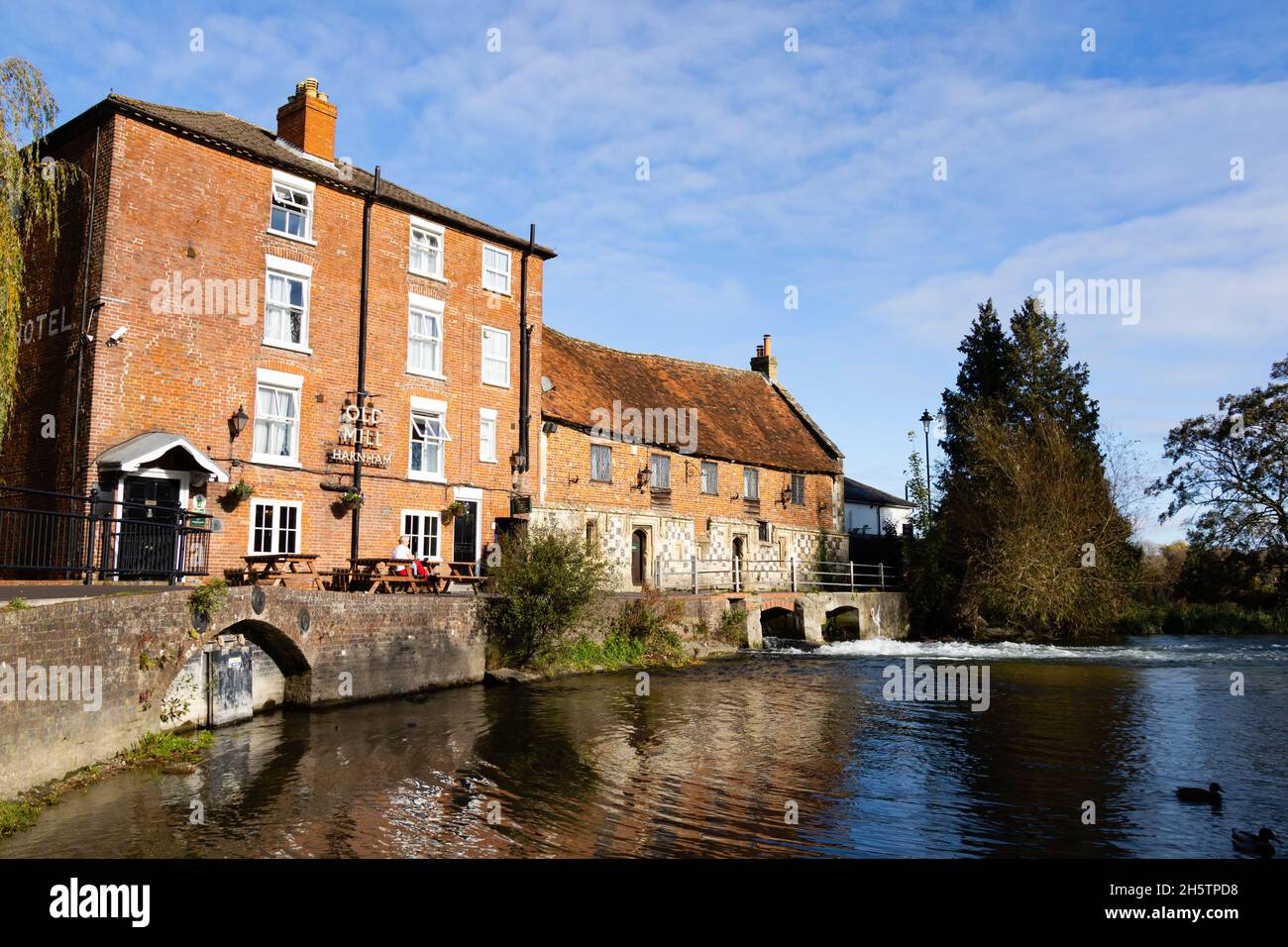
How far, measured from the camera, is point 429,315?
24906 millimetres

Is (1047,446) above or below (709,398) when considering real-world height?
below

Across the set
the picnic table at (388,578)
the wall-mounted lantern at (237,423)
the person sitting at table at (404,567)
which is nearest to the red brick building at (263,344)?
the wall-mounted lantern at (237,423)

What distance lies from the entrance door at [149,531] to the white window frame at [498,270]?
1088 cm

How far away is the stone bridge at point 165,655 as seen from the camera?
9539 mm

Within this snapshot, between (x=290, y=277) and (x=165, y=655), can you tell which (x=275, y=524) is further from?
(x=165, y=655)

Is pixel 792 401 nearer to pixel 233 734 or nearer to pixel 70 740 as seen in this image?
pixel 233 734

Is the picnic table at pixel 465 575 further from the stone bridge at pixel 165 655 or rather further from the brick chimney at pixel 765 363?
the brick chimney at pixel 765 363

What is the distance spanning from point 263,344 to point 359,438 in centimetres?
320

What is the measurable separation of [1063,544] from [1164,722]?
17216mm

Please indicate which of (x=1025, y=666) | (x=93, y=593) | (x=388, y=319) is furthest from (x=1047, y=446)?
(x=93, y=593)

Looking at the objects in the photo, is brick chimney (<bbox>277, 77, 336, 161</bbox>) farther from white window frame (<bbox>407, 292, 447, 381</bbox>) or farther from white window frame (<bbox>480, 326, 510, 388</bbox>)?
white window frame (<bbox>480, 326, 510, 388</bbox>)

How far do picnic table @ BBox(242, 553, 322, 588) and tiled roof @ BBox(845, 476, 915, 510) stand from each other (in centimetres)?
3771

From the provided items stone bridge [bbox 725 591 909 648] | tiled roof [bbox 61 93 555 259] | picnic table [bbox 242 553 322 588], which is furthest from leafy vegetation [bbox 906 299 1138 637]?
picnic table [bbox 242 553 322 588]
